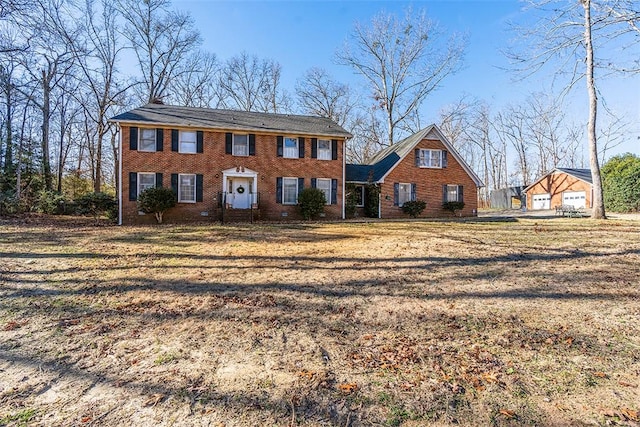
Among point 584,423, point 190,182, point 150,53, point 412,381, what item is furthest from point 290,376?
point 150,53

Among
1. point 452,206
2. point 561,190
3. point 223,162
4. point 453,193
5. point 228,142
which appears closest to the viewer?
point 223,162

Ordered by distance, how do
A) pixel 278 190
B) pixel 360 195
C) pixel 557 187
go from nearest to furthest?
1. pixel 278 190
2. pixel 360 195
3. pixel 557 187

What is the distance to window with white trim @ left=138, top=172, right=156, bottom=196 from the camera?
1554 centimetres

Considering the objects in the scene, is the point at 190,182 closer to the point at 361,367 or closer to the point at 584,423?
the point at 361,367

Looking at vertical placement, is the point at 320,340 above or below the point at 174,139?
below

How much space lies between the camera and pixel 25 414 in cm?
229

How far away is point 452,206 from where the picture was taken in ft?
63.4

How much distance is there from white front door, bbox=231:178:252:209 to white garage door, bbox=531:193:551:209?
28.8 metres

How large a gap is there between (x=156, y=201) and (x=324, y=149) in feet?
27.7

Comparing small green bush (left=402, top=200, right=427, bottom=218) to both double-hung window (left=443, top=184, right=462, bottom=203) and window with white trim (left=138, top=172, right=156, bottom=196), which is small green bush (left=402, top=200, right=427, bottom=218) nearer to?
double-hung window (left=443, top=184, right=462, bottom=203)

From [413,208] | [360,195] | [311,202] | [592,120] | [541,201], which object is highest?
[592,120]

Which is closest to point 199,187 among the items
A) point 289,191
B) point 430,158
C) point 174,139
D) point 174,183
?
point 174,183

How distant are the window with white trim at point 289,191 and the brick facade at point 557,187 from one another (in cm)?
2469

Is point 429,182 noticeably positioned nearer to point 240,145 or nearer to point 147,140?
point 240,145
